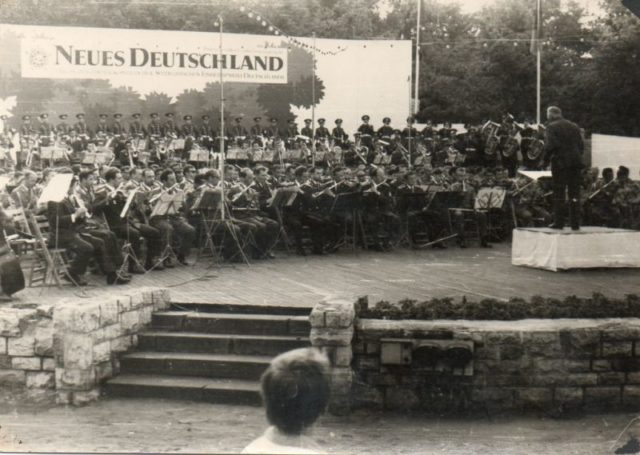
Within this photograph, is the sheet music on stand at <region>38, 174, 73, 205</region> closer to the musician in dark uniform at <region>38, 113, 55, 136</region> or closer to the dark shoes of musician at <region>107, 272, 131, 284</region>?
the dark shoes of musician at <region>107, 272, 131, 284</region>

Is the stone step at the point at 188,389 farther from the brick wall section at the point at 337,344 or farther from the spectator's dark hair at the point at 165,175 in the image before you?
the spectator's dark hair at the point at 165,175

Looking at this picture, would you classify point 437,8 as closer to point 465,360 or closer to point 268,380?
point 465,360

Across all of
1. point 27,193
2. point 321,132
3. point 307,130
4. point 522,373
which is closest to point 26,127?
point 27,193

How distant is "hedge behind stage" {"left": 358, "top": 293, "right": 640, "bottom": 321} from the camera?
291 inches

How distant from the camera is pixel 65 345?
734 cm

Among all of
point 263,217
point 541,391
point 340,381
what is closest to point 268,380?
point 340,381

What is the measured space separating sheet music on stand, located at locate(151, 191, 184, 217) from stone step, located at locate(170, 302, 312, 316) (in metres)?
3.85

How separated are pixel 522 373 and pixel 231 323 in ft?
9.43

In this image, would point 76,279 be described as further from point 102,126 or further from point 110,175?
point 102,126

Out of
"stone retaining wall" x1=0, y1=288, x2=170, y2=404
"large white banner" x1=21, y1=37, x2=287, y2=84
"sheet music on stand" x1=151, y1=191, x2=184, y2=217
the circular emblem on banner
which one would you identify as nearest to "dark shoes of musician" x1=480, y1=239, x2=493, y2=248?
"sheet music on stand" x1=151, y1=191, x2=184, y2=217

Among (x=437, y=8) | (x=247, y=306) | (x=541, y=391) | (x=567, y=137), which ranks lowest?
(x=541, y=391)

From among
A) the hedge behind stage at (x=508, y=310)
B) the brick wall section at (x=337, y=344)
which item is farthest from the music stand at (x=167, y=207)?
the brick wall section at (x=337, y=344)

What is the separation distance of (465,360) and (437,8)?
9.59m

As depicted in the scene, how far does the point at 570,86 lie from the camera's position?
11672 mm
